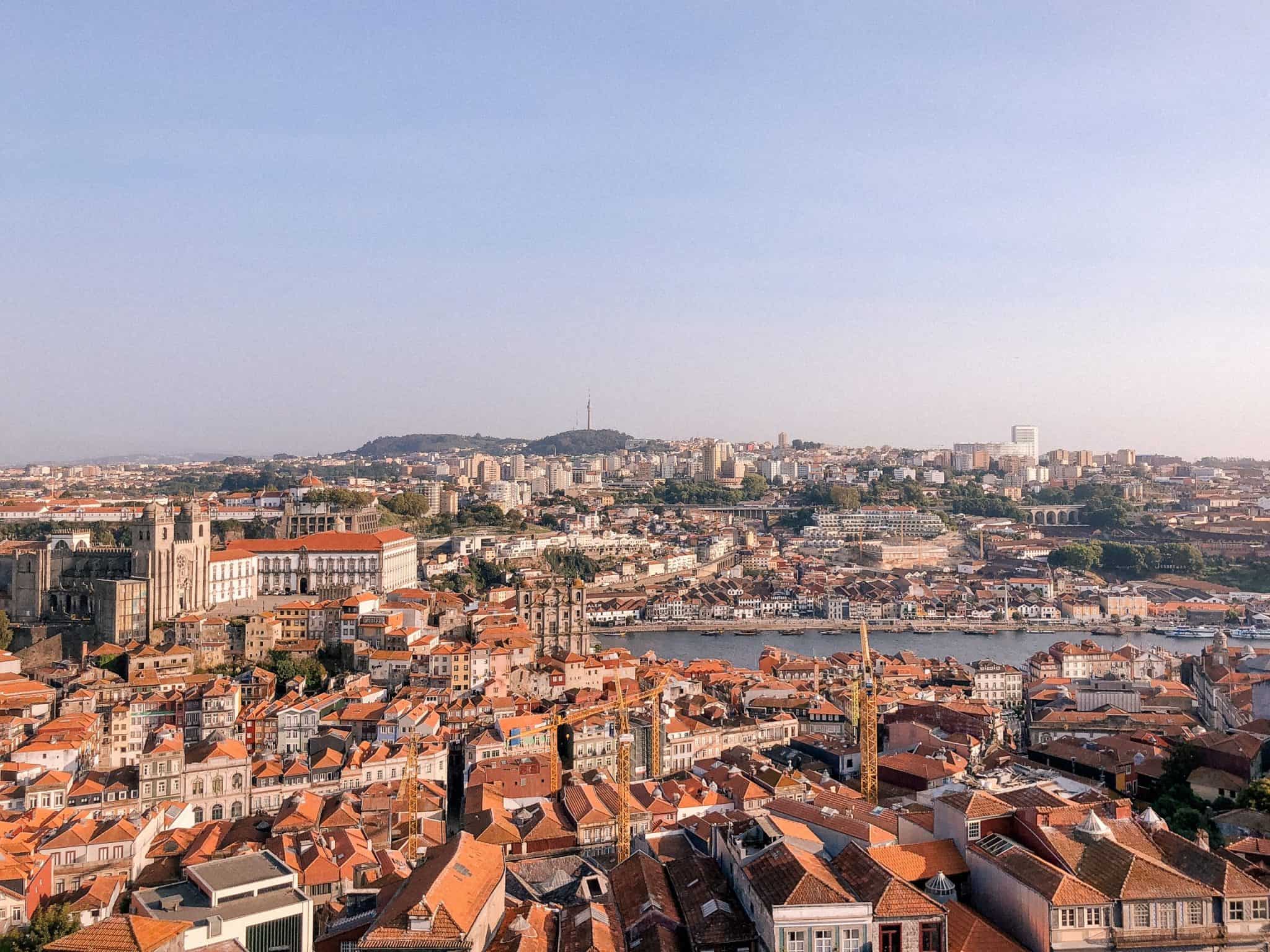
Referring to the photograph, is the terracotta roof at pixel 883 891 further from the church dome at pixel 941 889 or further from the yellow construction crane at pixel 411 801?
the yellow construction crane at pixel 411 801

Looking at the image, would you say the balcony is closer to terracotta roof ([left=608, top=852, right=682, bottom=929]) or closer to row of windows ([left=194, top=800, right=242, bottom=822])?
terracotta roof ([left=608, top=852, right=682, bottom=929])

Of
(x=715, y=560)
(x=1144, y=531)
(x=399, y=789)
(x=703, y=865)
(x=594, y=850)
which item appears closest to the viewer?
(x=703, y=865)

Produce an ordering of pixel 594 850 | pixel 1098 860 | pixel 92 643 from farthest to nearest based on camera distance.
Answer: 1. pixel 92 643
2. pixel 594 850
3. pixel 1098 860

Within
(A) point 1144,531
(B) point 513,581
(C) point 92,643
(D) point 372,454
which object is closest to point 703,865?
(C) point 92,643

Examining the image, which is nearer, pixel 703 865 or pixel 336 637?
pixel 703 865

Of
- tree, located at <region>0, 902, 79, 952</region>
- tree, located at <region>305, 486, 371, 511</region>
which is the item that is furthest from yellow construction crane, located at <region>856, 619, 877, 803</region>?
tree, located at <region>305, 486, 371, 511</region>

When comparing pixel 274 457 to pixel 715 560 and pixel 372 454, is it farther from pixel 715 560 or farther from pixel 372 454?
pixel 715 560
